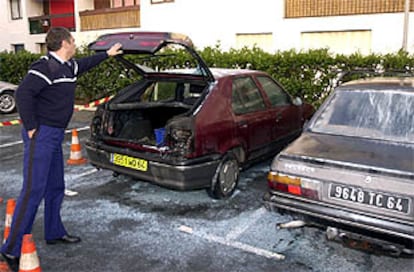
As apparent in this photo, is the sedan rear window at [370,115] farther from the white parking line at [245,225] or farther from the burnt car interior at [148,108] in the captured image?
the burnt car interior at [148,108]

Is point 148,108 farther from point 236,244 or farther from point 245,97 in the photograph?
point 236,244

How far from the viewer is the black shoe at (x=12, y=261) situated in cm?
340

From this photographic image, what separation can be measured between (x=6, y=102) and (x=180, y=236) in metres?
9.85

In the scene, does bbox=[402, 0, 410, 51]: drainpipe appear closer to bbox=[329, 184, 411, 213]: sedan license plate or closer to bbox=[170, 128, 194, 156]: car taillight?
bbox=[170, 128, 194, 156]: car taillight

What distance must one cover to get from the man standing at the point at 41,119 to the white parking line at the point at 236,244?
57.8 inches

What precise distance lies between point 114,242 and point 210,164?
4.44ft

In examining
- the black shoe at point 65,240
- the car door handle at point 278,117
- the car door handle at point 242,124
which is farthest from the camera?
the car door handle at point 278,117

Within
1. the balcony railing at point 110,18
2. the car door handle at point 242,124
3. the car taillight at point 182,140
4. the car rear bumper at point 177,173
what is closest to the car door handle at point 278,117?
the car door handle at point 242,124

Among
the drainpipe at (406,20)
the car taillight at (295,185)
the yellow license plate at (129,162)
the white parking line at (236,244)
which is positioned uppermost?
the drainpipe at (406,20)

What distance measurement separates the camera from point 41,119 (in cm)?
354

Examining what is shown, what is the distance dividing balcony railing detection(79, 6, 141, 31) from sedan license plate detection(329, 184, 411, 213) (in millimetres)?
15082

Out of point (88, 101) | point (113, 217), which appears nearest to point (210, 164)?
point (113, 217)

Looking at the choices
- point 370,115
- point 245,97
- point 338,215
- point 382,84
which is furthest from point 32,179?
point 382,84

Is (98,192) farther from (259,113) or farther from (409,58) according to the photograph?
(409,58)
